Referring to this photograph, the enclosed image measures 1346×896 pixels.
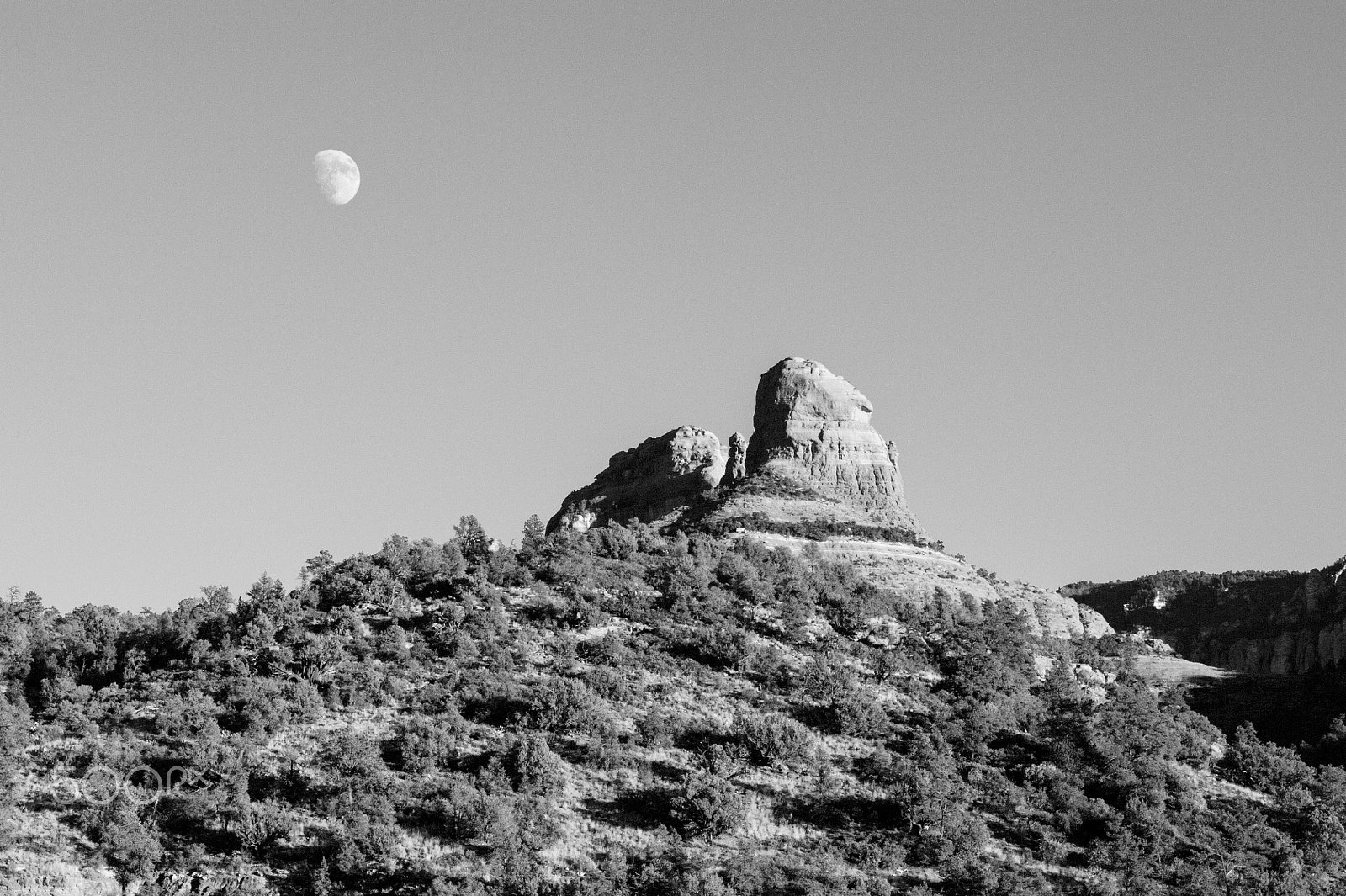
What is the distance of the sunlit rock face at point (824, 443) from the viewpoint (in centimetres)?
10575

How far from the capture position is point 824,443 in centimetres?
10738

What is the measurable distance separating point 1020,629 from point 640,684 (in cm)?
2462

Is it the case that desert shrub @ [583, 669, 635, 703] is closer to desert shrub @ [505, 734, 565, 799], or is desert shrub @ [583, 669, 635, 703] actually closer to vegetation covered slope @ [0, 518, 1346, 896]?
vegetation covered slope @ [0, 518, 1346, 896]

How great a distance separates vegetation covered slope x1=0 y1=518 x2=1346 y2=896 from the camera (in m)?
62.8

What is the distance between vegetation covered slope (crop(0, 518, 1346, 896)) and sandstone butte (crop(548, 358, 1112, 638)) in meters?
9.95

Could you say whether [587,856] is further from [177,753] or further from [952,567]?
[952,567]

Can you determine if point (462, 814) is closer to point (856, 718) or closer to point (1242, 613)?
point (856, 718)

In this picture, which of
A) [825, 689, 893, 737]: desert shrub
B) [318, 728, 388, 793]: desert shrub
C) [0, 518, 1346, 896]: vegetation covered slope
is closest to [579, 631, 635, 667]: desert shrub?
[0, 518, 1346, 896]: vegetation covered slope

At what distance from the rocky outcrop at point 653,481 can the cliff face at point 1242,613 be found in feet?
153

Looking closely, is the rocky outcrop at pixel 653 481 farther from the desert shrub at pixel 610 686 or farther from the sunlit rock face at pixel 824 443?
the desert shrub at pixel 610 686

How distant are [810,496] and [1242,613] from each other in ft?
202

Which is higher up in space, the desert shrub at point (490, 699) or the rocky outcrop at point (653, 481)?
the rocky outcrop at point (653, 481)

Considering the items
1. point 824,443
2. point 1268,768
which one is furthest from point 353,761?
point 824,443

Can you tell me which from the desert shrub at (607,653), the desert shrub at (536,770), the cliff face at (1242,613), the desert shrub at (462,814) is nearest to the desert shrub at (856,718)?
the desert shrub at (607,653)
